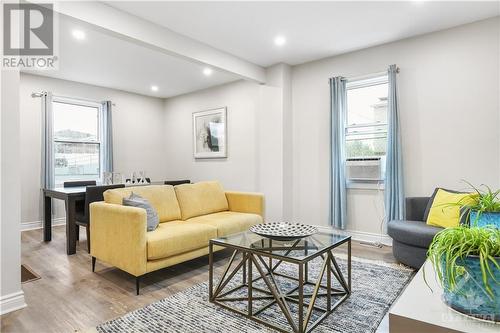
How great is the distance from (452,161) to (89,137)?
5.96 meters

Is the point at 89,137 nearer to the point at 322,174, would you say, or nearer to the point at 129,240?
the point at 129,240

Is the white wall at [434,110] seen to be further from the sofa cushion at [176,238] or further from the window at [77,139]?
the window at [77,139]

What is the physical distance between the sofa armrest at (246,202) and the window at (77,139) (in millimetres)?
3238

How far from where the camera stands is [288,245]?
84.0 inches

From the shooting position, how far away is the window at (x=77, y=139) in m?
5.26

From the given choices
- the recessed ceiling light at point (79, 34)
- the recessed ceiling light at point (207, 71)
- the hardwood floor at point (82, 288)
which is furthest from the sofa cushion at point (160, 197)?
the recessed ceiling light at point (207, 71)

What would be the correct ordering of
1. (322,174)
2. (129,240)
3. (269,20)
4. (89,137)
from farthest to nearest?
(89,137), (322,174), (269,20), (129,240)

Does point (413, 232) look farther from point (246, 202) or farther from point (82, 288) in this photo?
point (82, 288)

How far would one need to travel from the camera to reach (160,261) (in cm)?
259

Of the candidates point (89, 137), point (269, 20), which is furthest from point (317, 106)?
point (89, 137)

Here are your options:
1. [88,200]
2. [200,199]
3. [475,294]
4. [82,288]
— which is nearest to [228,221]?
[200,199]

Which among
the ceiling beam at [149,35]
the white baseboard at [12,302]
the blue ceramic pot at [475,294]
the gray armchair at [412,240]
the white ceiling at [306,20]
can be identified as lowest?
the white baseboard at [12,302]

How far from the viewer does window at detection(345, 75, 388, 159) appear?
3.97m

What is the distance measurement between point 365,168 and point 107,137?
4.68 m
